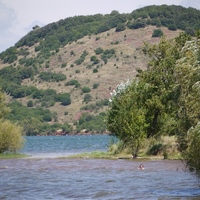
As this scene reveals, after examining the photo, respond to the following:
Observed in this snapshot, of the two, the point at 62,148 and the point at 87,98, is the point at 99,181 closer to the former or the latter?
the point at 62,148

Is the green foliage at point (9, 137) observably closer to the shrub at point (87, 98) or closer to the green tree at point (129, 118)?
the green tree at point (129, 118)

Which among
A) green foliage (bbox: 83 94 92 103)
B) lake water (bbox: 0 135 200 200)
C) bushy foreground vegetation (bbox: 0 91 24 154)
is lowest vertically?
lake water (bbox: 0 135 200 200)

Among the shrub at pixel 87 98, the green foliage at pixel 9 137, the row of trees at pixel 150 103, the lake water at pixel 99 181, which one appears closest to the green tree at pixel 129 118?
the row of trees at pixel 150 103

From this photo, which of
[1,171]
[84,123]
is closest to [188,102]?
[1,171]

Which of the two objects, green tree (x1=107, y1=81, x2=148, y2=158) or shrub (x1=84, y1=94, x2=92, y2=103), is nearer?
green tree (x1=107, y1=81, x2=148, y2=158)

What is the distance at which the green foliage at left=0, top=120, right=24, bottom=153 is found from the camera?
6812cm

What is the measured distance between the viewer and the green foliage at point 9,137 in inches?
2682

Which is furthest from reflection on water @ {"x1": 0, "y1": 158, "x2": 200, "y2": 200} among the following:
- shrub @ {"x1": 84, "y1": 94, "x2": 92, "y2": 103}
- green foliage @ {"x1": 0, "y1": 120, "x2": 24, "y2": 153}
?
shrub @ {"x1": 84, "y1": 94, "x2": 92, "y2": 103}

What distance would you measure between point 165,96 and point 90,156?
12.0 m

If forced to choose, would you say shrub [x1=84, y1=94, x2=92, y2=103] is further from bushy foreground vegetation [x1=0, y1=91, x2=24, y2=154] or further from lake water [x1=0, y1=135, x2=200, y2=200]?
lake water [x1=0, y1=135, x2=200, y2=200]

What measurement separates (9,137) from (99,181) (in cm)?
2993

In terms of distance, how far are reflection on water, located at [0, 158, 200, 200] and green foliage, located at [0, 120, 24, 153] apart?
12.4 metres

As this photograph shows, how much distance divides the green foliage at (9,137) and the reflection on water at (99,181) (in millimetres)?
12424

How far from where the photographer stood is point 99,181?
4066 cm
